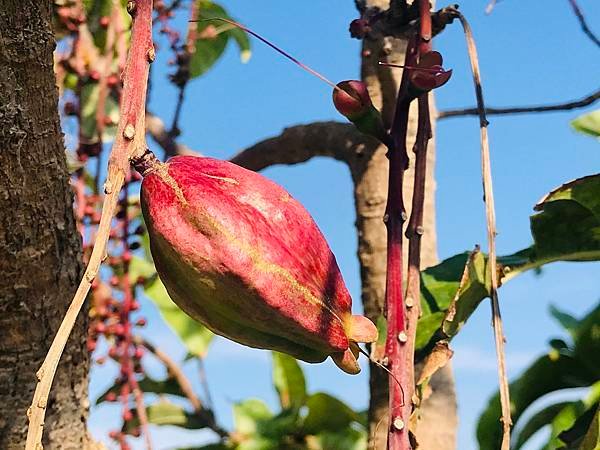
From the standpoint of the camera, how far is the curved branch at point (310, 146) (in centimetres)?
115

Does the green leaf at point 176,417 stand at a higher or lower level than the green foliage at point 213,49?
lower

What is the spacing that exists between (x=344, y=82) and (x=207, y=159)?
0.46 feet

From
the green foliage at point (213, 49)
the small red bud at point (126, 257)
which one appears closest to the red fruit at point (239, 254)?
the small red bud at point (126, 257)

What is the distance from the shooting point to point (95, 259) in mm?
355

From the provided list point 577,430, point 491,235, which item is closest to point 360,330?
point 491,235

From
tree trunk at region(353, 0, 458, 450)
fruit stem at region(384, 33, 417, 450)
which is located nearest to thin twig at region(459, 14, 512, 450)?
fruit stem at region(384, 33, 417, 450)

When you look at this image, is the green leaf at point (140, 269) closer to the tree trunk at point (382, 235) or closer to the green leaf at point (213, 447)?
the green leaf at point (213, 447)

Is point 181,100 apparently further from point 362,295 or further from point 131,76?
point 131,76

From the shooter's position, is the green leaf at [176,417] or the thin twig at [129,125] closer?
the thin twig at [129,125]

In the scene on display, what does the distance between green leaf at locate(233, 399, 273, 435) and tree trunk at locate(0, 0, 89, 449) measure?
1.73 ft

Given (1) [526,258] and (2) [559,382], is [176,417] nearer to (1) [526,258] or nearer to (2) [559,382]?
(2) [559,382]

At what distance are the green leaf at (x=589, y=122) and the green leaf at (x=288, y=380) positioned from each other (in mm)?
546

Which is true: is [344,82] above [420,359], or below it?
above

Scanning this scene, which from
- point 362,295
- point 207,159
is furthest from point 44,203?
point 362,295
